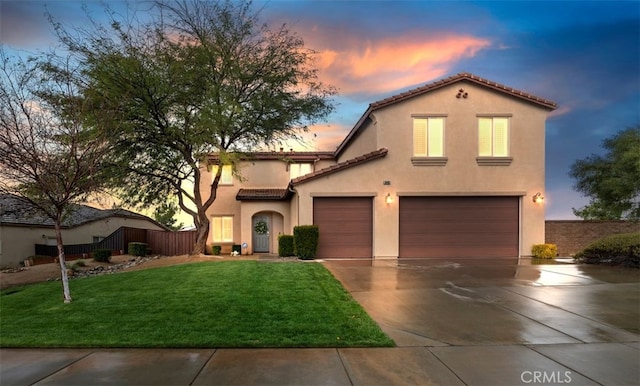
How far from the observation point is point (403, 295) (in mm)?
8812

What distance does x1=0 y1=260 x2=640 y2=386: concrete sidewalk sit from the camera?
4.62 m

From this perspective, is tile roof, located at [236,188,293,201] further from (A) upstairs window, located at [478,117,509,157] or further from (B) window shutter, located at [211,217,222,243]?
(A) upstairs window, located at [478,117,509,157]

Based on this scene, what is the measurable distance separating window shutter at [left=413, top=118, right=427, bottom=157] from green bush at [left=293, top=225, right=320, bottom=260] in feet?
18.5

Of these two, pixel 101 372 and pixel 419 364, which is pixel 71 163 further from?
pixel 419 364

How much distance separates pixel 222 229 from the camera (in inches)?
936

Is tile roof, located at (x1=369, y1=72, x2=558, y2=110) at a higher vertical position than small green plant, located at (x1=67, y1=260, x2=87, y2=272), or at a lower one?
higher

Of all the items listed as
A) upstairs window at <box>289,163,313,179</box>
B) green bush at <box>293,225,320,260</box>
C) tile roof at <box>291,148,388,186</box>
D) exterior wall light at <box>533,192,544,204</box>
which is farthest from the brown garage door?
upstairs window at <box>289,163,313,179</box>

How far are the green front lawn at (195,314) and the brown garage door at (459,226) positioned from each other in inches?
285

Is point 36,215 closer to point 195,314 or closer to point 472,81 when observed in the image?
point 195,314

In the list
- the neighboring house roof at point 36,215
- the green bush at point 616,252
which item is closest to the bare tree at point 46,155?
the neighboring house roof at point 36,215

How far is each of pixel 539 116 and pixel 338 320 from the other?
14.8 meters

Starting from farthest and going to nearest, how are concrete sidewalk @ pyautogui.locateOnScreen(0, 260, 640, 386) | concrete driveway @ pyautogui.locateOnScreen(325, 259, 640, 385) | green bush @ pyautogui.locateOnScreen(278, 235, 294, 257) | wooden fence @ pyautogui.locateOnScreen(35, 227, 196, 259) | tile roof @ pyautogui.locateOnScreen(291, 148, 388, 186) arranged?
wooden fence @ pyautogui.locateOnScreen(35, 227, 196, 259)
green bush @ pyautogui.locateOnScreen(278, 235, 294, 257)
tile roof @ pyautogui.locateOnScreen(291, 148, 388, 186)
concrete driveway @ pyautogui.locateOnScreen(325, 259, 640, 385)
concrete sidewalk @ pyautogui.locateOnScreen(0, 260, 640, 386)

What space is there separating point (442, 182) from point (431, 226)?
6.39 feet

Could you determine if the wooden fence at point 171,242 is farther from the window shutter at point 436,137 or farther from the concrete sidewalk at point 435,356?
the concrete sidewalk at point 435,356
